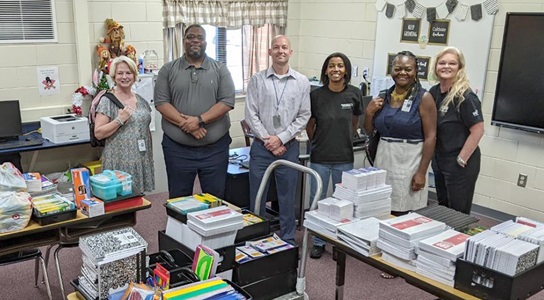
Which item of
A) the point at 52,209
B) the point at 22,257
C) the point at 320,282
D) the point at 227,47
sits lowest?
the point at 320,282

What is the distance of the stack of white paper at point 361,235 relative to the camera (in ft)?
7.98

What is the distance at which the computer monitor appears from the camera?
4.23 metres

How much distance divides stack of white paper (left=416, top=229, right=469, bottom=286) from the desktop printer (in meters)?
3.23

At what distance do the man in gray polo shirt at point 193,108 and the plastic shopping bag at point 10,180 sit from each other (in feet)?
3.52

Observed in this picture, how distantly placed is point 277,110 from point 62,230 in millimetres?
1614

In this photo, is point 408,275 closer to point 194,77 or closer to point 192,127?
point 192,127

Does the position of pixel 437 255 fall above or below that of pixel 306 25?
below

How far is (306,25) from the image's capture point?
657cm

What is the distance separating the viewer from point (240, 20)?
6086 millimetres

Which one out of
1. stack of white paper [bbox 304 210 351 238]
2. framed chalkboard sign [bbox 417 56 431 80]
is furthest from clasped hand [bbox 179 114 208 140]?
framed chalkboard sign [bbox 417 56 431 80]

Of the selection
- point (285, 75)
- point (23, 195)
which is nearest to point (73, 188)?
point (23, 195)

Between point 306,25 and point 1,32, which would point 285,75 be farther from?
point 306,25

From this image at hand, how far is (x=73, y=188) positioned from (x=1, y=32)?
222cm

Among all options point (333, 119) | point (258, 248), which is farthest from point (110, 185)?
point (333, 119)
